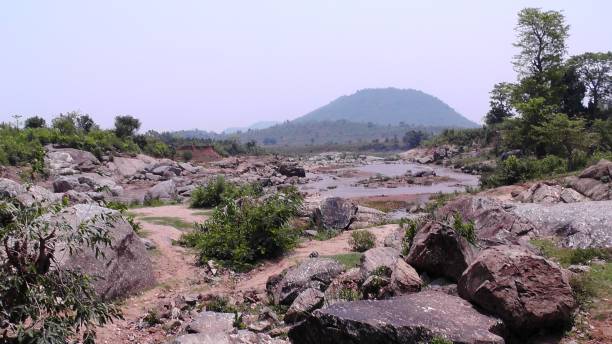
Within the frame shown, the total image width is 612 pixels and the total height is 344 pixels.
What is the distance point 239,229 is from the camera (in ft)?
46.8

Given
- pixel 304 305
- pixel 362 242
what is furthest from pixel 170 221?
pixel 304 305

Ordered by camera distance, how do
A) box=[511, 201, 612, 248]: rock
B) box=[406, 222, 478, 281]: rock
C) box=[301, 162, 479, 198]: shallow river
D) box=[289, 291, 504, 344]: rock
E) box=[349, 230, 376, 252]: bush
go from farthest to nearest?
1. box=[301, 162, 479, 198]: shallow river
2. box=[349, 230, 376, 252]: bush
3. box=[511, 201, 612, 248]: rock
4. box=[406, 222, 478, 281]: rock
5. box=[289, 291, 504, 344]: rock

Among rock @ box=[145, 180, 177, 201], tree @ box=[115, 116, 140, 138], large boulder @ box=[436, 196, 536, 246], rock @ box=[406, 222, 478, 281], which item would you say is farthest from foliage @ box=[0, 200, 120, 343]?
tree @ box=[115, 116, 140, 138]

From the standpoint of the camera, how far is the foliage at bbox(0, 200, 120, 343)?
17.1ft

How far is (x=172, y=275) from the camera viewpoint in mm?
12297

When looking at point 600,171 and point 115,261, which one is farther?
point 600,171

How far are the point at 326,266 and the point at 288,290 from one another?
1113 millimetres

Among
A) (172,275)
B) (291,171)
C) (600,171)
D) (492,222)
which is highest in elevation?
(600,171)

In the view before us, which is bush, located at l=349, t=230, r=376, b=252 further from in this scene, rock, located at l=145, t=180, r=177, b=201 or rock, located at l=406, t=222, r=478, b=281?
rock, located at l=145, t=180, r=177, b=201

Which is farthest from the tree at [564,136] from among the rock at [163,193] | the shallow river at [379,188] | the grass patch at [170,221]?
the grass patch at [170,221]

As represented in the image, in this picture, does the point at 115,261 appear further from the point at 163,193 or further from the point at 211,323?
the point at 163,193

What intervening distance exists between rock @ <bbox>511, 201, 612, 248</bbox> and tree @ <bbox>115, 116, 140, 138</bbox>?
4675 cm

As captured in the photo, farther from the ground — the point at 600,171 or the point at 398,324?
the point at 600,171

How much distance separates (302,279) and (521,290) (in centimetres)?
438
